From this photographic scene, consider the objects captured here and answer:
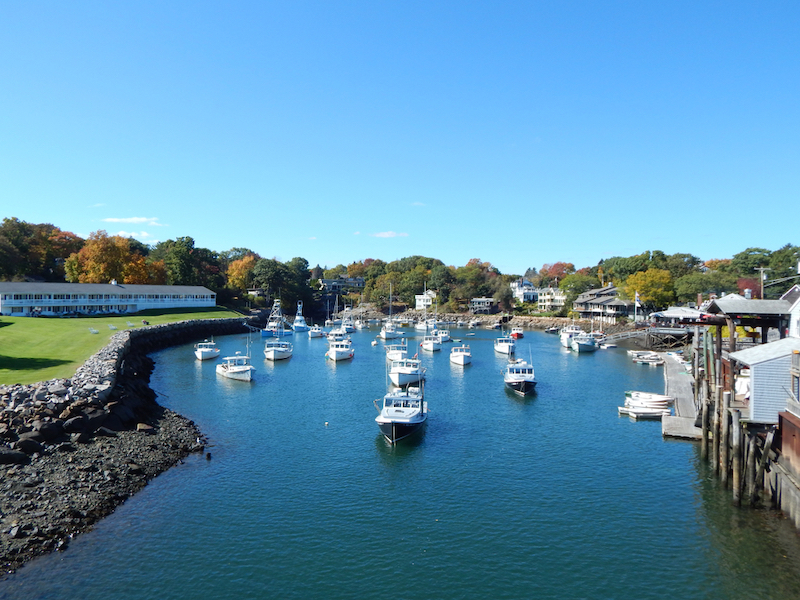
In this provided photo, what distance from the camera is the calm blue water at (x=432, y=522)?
19.7 meters

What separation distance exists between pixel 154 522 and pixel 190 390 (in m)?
31.4

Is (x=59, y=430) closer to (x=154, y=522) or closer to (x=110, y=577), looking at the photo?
(x=154, y=522)

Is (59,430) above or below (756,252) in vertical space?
below

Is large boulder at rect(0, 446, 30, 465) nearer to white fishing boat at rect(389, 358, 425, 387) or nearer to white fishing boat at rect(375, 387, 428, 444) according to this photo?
white fishing boat at rect(375, 387, 428, 444)

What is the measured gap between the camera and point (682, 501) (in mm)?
Result: 26938

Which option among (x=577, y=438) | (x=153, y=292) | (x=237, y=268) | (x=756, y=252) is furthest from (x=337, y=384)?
(x=237, y=268)

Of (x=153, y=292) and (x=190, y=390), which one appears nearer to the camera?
(x=190, y=390)

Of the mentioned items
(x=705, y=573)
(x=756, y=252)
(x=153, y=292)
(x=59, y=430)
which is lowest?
(x=705, y=573)

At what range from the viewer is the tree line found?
115062 mm

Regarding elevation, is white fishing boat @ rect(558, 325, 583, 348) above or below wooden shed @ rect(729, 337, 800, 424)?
below

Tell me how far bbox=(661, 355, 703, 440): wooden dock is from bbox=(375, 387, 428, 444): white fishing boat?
17755mm

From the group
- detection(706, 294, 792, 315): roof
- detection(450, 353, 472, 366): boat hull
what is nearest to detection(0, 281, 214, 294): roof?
detection(450, 353, 472, 366): boat hull

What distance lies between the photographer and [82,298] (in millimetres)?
104438

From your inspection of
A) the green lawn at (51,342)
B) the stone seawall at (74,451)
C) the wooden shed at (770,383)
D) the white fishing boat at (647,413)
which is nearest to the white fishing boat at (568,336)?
the white fishing boat at (647,413)
